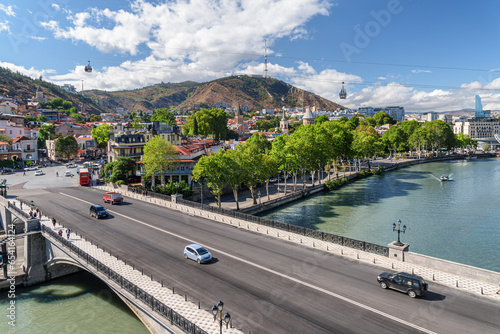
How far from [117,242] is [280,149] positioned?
139 feet

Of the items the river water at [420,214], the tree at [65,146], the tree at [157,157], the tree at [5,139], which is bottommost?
the river water at [420,214]

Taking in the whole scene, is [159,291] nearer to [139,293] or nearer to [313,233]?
[139,293]

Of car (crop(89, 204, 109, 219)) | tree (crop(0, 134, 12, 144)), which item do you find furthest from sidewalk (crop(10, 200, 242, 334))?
tree (crop(0, 134, 12, 144))

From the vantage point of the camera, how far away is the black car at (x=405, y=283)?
61.7 feet

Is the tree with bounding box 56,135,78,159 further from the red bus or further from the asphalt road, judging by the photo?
the asphalt road

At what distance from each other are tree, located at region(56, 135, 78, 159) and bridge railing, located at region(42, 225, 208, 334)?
81.7 m

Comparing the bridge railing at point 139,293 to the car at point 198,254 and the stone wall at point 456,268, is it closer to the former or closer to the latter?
the car at point 198,254

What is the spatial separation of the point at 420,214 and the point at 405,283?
3603cm

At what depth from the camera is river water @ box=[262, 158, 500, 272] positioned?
36531mm

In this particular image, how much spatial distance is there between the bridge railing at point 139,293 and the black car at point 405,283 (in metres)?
11.7

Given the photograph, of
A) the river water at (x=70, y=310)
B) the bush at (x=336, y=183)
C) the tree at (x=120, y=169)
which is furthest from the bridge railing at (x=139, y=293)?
the bush at (x=336, y=183)

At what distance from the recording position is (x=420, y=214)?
50781 mm

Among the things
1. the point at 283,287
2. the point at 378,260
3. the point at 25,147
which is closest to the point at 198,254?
the point at 283,287

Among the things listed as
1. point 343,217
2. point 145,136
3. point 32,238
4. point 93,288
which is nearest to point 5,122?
point 145,136
